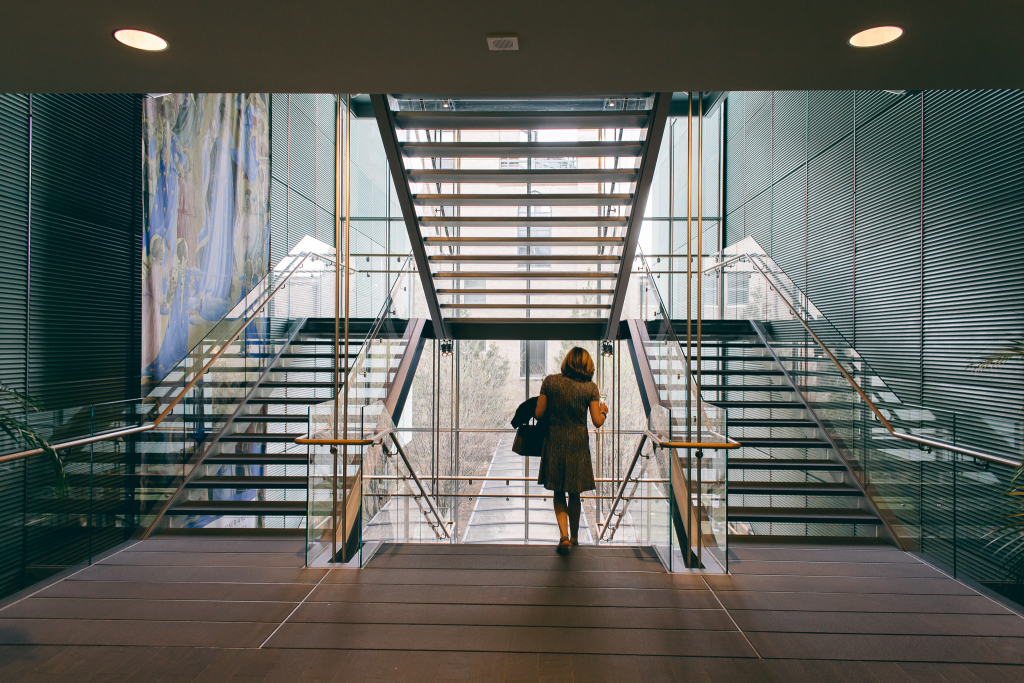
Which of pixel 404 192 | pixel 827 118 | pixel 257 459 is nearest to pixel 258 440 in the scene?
pixel 257 459

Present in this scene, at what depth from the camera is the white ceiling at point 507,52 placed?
7.44 ft

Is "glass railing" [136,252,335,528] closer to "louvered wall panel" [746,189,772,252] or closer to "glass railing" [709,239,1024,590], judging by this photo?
"glass railing" [709,239,1024,590]

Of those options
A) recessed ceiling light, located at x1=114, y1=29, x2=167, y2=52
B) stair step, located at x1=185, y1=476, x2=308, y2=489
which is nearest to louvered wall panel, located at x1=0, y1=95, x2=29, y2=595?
stair step, located at x1=185, y1=476, x2=308, y2=489

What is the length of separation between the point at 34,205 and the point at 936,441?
22.8 ft

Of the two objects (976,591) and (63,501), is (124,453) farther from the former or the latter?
(976,591)

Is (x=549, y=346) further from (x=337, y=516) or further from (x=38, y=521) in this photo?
(x=38, y=521)

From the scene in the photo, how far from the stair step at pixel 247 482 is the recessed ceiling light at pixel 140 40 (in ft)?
13.1

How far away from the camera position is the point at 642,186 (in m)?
5.04

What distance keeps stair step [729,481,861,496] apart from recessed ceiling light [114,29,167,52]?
5.17m

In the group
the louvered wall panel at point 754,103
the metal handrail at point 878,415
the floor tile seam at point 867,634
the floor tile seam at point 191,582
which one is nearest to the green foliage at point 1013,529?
the metal handrail at point 878,415

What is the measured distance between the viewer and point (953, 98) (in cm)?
495

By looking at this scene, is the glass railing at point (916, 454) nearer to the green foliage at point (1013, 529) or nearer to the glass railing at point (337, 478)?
the green foliage at point (1013, 529)

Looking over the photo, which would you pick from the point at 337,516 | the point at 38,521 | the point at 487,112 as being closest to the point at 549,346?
the point at 487,112

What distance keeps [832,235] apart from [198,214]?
7605mm
